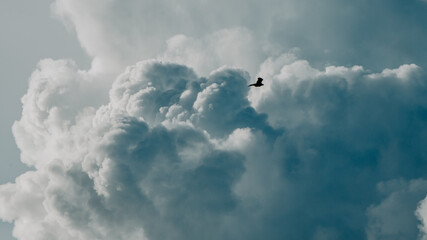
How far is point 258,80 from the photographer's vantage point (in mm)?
70312

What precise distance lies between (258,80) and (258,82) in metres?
0.67

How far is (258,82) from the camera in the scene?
233 feet

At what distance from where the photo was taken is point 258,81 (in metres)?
70.8

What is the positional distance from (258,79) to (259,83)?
1197 millimetres

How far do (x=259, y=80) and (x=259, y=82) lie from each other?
2.58ft

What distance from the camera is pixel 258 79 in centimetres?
6994

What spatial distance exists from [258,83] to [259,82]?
0.26m

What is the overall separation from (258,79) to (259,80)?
0.24 metres

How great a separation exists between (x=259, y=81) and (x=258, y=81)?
227mm

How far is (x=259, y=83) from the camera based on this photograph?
71.0 m

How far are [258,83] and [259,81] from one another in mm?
518

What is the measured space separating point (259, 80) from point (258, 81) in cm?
70

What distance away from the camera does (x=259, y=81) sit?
7056 cm

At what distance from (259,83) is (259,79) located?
1344 millimetres
